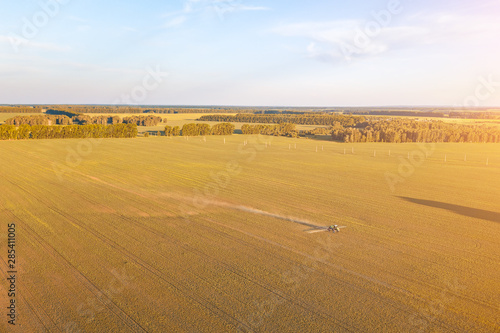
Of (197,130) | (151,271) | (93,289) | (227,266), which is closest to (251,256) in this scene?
(227,266)

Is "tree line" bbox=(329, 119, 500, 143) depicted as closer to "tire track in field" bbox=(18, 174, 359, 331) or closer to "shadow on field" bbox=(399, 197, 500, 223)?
"shadow on field" bbox=(399, 197, 500, 223)

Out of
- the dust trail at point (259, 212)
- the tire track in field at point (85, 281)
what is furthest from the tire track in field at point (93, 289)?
the dust trail at point (259, 212)

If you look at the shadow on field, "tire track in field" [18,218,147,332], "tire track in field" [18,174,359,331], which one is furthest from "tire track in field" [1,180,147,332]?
the shadow on field

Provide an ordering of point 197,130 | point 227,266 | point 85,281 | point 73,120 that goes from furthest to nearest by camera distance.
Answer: point 73,120 < point 197,130 < point 227,266 < point 85,281

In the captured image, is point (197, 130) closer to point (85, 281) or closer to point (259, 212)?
point (259, 212)

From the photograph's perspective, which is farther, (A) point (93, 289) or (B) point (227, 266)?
(B) point (227, 266)

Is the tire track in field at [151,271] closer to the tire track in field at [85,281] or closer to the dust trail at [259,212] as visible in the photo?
the tire track in field at [85,281]
